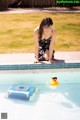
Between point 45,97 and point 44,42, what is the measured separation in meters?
1.73

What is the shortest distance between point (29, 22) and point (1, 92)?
8.06m

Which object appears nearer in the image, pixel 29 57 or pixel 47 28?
pixel 47 28

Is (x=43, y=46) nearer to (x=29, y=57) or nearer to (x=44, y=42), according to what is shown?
(x=44, y=42)

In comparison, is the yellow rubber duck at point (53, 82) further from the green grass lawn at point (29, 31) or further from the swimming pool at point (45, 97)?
the green grass lawn at point (29, 31)

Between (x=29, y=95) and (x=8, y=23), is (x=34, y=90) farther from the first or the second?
(x=8, y=23)

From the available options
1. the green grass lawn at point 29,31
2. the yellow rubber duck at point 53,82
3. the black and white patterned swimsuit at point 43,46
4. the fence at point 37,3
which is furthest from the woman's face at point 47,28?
the fence at point 37,3

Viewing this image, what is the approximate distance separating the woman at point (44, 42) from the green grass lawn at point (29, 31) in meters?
1.86

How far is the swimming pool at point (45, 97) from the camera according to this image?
20.6 ft

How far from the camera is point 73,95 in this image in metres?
7.09

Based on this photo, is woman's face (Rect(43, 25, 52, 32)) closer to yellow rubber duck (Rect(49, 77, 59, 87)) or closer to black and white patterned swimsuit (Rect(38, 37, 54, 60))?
black and white patterned swimsuit (Rect(38, 37, 54, 60))

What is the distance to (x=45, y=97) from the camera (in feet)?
23.0

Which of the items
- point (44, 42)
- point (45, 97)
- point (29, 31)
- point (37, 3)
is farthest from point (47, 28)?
point (37, 3)

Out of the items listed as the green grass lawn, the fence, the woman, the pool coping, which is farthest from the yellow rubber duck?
the fence

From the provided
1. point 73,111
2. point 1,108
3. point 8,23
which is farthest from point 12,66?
point 8,23
